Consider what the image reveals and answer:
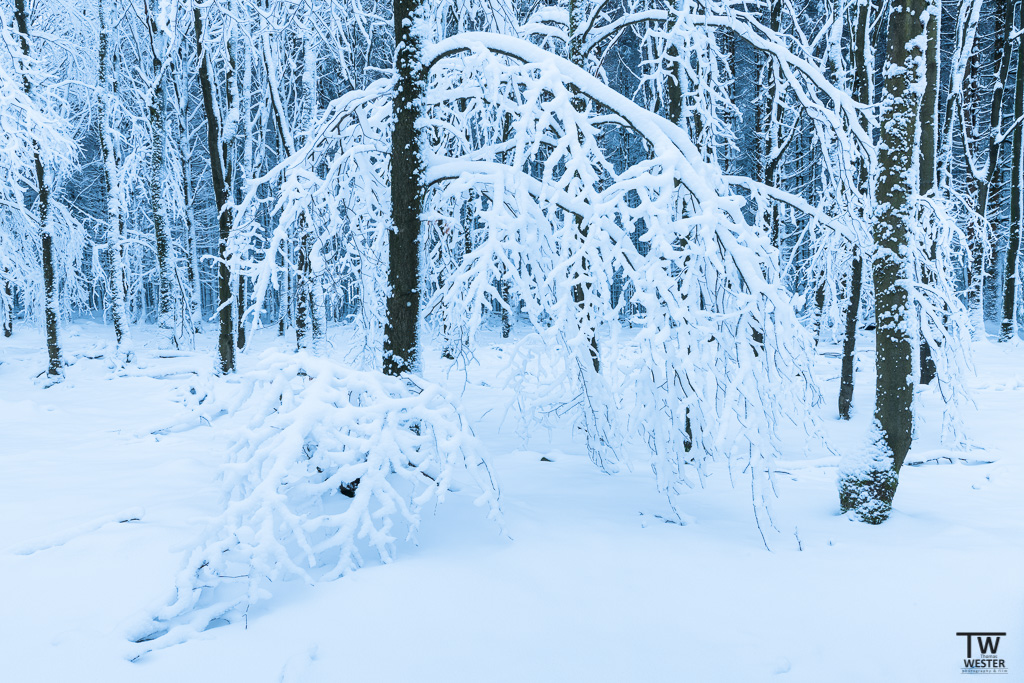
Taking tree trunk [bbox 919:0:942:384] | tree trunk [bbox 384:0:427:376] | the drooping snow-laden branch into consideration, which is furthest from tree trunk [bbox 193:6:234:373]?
tree trunk [bbox 919:0:942:384]

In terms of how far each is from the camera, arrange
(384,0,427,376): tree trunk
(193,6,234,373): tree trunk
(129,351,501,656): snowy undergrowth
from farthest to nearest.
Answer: (193,6,234,373): tree trunk → (384,0,427,376): tree trunk → (129,351,501,656): snowy undergrowth

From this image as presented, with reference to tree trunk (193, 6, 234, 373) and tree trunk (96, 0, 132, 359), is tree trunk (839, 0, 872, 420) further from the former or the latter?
tree trunk (96, 0, 132, 359)

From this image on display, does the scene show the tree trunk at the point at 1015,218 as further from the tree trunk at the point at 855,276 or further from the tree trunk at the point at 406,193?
the tree trunk at the point at 406,193

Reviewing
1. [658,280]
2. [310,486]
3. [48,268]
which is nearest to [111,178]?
[48,268]

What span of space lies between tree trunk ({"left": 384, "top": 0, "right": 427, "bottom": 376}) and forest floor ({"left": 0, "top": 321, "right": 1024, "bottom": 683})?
1288 millimetres

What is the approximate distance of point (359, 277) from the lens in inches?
202

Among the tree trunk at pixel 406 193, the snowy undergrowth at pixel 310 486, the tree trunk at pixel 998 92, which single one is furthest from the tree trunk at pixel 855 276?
the snowy undergrowth at pixel 310 486

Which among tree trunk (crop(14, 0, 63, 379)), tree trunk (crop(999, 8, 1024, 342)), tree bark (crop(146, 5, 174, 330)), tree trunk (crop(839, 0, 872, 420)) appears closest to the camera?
tree trunk (crop(839, 0, 872, 420))

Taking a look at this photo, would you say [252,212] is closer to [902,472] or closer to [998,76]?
[902,472]

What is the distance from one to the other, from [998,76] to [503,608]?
17.3 metres

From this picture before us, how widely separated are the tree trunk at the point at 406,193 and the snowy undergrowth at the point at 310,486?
0.65 metres

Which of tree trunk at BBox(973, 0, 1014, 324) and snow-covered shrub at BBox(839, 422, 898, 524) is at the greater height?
tree trunk at BBox(973, 0, 1014, 324)

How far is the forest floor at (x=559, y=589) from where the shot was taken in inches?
98.3

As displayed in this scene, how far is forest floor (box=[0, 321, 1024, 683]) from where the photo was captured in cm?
250
